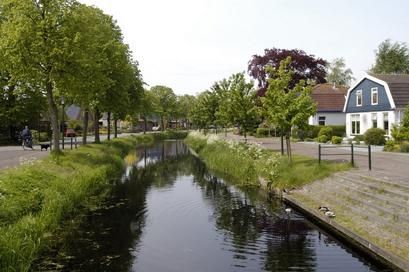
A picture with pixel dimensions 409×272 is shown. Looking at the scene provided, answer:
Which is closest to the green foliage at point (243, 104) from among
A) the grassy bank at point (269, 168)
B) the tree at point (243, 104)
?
the tree at point (243, 104)

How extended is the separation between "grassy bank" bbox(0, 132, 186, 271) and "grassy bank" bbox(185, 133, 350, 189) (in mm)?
7902

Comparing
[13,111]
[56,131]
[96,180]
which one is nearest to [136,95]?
[13,111]

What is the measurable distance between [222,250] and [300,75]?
176ft

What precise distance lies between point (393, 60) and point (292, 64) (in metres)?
25.9

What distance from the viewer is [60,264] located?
11.3 m

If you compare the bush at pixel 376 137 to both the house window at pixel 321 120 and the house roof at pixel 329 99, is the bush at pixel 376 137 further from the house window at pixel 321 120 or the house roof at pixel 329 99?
the house roof at pixel 329 99

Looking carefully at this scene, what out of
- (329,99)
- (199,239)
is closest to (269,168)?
(199,239)

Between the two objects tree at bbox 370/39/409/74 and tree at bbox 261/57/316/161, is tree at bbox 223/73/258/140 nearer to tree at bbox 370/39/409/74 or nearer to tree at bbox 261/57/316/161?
tree at bbox 261/57/316/161

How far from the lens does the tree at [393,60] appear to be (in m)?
77.4

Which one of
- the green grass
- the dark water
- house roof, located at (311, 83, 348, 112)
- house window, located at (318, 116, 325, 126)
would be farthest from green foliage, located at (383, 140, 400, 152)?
house roof, located at (311, 83, 348, 112)

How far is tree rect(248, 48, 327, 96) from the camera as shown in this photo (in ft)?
205

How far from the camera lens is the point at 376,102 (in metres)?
41.1

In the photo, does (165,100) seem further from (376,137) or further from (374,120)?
(376,137)

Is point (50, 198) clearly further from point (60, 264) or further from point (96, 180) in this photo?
point (96, 180)
